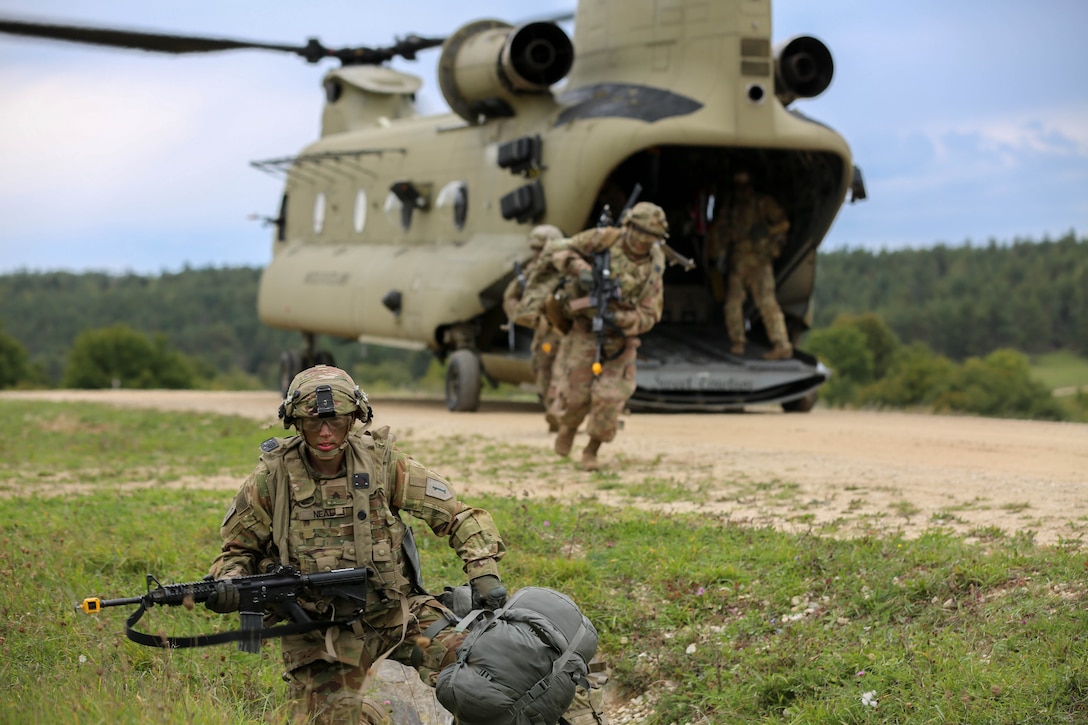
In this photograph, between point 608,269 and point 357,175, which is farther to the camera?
point 357,175

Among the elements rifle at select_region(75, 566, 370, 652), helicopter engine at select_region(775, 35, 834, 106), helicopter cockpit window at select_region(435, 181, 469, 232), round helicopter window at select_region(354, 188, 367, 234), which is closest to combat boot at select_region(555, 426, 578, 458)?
rifle at select_region(75, 566, 370, 652)

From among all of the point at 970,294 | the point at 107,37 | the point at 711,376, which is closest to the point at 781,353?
the point at 711,376

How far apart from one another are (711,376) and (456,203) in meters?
4.06

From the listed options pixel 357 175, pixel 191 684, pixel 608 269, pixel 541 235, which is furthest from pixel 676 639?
pixel 357 175

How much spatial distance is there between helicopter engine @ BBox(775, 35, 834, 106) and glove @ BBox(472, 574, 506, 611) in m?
11.5

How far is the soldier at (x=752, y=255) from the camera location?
16125 mm

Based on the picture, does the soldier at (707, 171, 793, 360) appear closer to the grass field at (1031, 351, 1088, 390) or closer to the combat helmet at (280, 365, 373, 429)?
the combat helmet at (280, 365, 373, 429)

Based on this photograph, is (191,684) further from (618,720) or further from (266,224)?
(266,224)

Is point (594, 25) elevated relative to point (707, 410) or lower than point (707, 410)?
elevated

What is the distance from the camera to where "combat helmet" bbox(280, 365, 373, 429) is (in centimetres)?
491

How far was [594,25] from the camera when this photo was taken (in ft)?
51.0

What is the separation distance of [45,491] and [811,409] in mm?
9618

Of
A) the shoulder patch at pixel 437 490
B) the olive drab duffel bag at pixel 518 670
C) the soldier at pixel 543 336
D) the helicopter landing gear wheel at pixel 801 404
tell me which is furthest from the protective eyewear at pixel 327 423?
the helicopter landing gear wheel at pixel 801 404

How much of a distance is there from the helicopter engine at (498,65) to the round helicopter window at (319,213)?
4.92 metres
